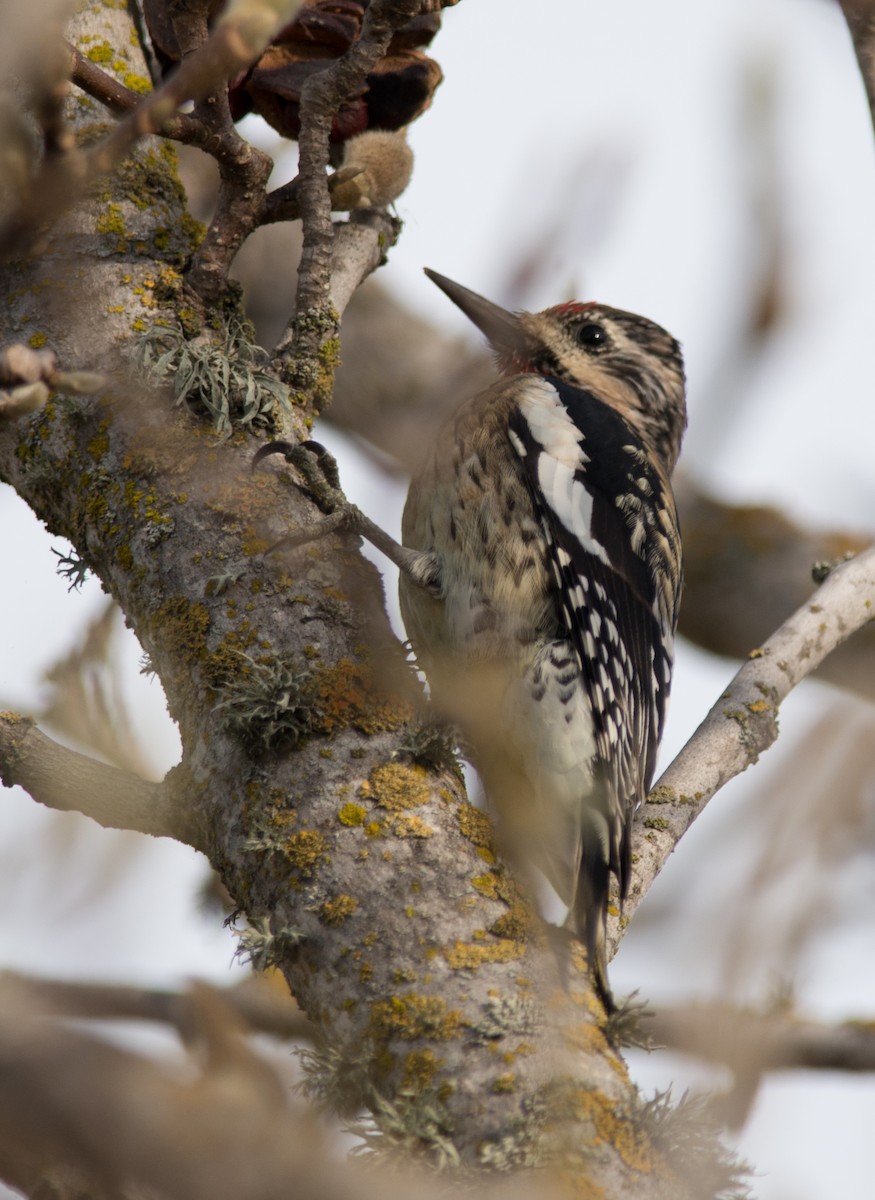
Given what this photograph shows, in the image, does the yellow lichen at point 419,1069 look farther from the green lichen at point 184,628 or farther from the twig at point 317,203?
the twig at point 317,203

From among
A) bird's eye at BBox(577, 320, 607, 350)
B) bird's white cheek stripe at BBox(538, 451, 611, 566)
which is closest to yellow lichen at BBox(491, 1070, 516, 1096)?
bird's white cheek stripe at BBox(538, 451, 611, 566)

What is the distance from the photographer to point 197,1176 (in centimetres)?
58

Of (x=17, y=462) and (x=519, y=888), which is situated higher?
(x=17, y=462)

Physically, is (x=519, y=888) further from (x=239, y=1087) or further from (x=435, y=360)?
(x=435, y=360)

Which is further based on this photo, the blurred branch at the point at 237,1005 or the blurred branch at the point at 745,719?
the blurred branch at the point at 237,1005

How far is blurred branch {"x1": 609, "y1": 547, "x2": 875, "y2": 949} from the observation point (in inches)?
97.0

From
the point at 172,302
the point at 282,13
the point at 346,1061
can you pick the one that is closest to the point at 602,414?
the point at 172,302

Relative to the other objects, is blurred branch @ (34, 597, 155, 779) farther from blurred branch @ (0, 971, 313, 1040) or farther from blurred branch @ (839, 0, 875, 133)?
blurred branch @ (839, 0, 875, 133)

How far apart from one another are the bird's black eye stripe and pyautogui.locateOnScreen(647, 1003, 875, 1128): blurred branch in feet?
7.60

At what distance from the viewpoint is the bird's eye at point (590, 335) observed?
433 centimetres

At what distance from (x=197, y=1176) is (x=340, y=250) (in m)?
2.54

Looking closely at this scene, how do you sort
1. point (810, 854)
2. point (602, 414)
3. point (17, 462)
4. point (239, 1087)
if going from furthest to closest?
1. point (602, 414)
2. point (17, 462)
3. point (810, 854)
4. point (239, 1087)

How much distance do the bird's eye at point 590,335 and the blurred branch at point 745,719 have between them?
1.56 meters

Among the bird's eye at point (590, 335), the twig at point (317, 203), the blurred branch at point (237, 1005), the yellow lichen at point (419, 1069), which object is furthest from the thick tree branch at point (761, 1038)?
the bird's eye at point (590, 335)
